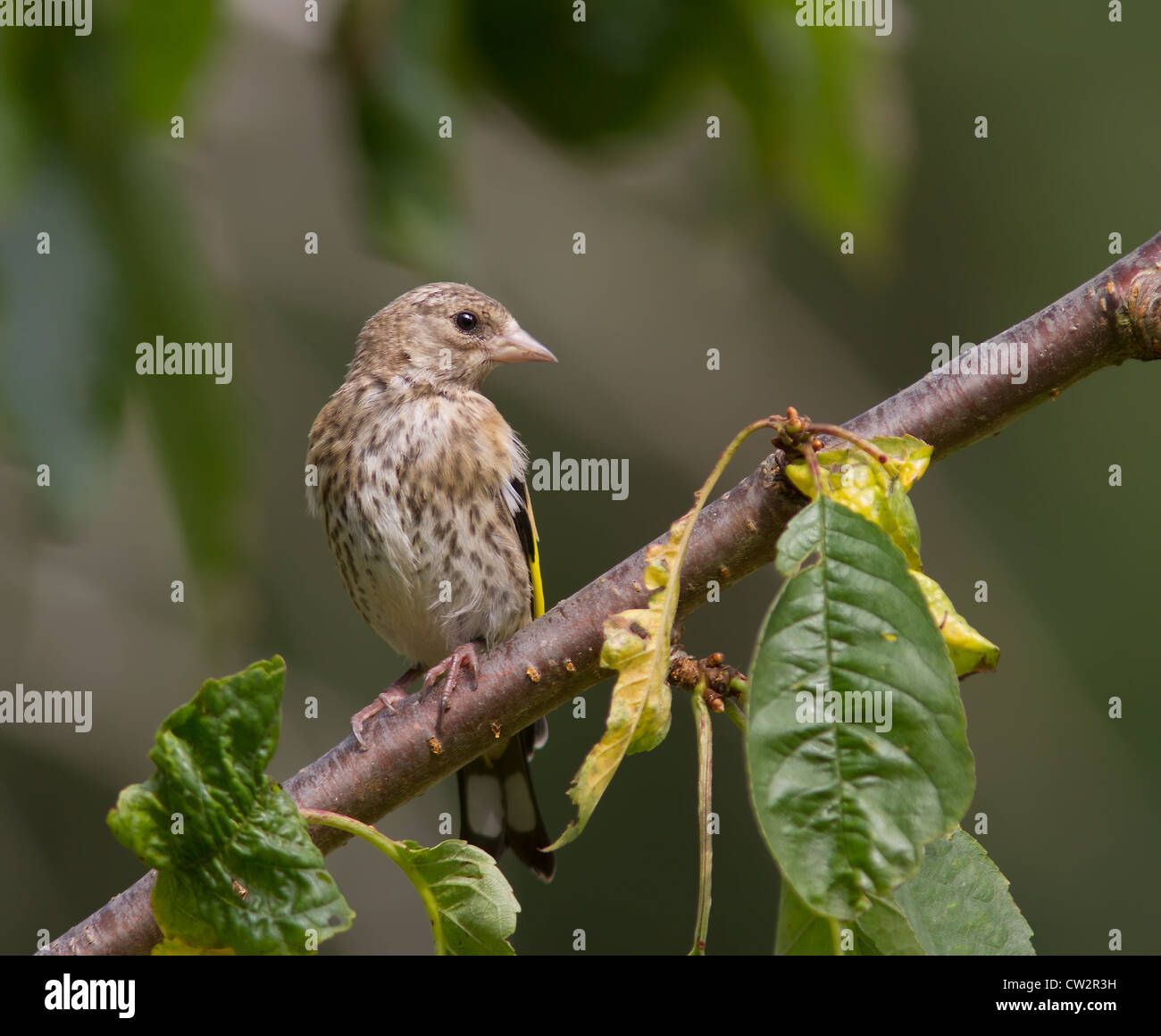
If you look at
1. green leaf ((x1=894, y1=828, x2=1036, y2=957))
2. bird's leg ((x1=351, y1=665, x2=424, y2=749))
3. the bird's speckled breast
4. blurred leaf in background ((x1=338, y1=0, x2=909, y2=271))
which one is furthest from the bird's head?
green leaf ((x1=894, y1=828, x2=1036, y2=957))

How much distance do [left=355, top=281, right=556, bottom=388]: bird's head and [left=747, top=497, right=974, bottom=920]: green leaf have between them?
287 centimetres

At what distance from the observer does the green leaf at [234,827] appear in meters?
1.87

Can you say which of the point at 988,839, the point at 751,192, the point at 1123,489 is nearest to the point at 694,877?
the point at 988,839

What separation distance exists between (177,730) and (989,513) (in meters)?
8.16

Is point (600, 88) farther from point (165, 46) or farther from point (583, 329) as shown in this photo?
point (583, 329)

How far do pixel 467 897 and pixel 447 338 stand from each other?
2.79m

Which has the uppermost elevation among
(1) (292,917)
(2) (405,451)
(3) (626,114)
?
(3) (626,114)

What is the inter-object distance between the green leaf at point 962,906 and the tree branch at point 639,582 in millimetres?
609

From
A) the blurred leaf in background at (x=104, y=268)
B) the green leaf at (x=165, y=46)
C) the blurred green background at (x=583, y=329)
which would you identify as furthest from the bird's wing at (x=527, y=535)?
the green leaf at (x=165, y=46)

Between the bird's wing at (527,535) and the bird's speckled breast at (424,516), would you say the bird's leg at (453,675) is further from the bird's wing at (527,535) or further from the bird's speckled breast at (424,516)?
the bird's wing at (527,535)

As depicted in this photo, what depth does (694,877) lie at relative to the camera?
27.8 feet

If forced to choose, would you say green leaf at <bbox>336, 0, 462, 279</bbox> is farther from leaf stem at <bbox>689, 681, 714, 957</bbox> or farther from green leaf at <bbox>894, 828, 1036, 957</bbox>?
green leaf at <bbox>894, 828, 1036, 957</bbox>

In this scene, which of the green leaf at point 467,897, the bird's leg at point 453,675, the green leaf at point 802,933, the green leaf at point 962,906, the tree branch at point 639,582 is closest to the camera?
the green leaf at point 802,933

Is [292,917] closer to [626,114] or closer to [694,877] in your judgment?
[626,114]
